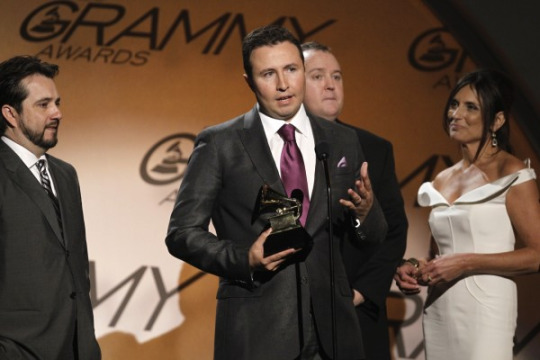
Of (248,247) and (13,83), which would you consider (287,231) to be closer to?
(248,247)

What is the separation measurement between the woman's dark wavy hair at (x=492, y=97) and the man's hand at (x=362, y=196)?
1.41 meters

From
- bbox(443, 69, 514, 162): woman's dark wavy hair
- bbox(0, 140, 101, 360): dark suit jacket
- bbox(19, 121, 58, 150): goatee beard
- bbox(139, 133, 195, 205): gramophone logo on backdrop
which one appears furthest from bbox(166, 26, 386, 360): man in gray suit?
bbox(139, 133, 195, 205): gramophone logo on backdrop

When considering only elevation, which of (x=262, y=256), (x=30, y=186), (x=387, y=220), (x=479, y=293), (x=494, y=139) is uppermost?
(x=494, y=139)

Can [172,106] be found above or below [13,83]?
above

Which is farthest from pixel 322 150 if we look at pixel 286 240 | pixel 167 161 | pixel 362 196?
pixel 167 161

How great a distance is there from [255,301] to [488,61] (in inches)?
123

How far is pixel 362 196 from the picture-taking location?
100 inches

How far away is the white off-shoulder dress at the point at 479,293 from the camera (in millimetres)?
3635

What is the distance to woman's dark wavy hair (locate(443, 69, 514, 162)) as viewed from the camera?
3.79m

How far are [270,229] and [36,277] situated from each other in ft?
3.50

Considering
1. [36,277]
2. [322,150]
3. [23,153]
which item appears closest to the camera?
[322,150]

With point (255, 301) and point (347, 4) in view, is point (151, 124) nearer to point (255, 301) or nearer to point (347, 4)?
point (347, 4)

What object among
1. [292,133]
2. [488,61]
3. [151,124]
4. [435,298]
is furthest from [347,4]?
[292,133]

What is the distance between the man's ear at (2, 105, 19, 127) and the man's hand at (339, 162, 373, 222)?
1.47 metres
